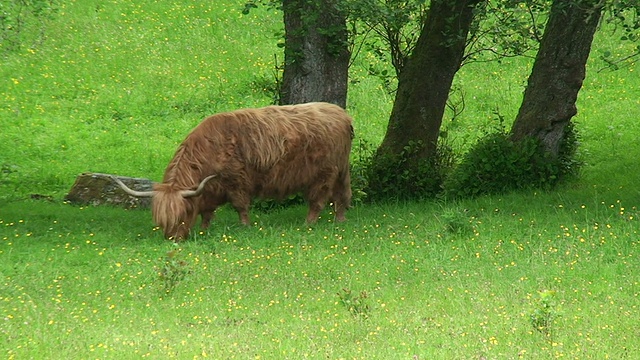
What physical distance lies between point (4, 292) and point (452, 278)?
4.85 metres

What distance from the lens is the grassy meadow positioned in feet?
26.5

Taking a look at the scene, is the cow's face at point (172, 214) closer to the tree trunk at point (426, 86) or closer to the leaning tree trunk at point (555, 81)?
the tree trunk at point (426, 86)

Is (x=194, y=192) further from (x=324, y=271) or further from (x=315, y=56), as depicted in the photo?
(x=315, y=56)

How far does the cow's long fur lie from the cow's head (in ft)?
0.05

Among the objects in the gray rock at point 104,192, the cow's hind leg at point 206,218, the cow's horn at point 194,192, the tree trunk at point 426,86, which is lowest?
the gray rock at point 104,192

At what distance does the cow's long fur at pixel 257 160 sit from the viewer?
1357 centimetres

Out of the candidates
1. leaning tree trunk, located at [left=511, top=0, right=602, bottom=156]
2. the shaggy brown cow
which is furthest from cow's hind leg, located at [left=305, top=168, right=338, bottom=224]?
leaning tree trunk, located at [left=511, top=0, right=602, bottom=156]

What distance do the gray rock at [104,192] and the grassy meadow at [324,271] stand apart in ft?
1.24

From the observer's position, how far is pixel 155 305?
9.72 m

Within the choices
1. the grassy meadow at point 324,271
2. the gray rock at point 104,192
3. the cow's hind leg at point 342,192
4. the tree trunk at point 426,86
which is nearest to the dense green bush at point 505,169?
the grassy meadow at point 324,271

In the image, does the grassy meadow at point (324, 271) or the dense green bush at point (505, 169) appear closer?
the grassy meadow at point (324, 271)

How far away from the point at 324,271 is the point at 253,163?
136 inches

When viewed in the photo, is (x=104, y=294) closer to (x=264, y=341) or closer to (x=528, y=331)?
(x=264, y=341)

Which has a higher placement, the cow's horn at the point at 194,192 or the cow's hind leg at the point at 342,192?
the cow's horn at the point at 194,192
